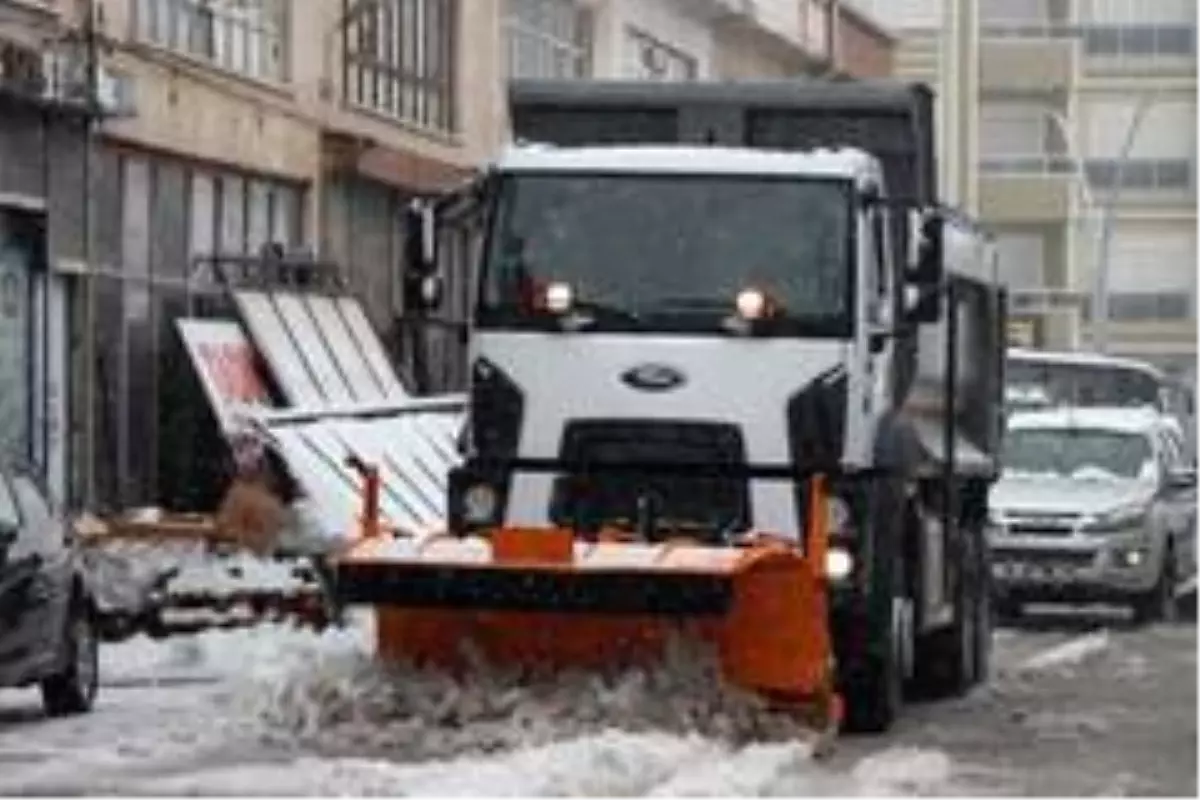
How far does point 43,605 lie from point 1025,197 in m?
66.1

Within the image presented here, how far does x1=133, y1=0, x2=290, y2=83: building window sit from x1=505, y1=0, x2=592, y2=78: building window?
810cm

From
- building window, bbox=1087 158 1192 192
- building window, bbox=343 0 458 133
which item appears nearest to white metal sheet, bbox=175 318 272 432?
building window, bbox=343 0 458 133

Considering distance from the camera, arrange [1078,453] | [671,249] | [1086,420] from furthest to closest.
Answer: [1086,420]
[1078,453]
[671,249]

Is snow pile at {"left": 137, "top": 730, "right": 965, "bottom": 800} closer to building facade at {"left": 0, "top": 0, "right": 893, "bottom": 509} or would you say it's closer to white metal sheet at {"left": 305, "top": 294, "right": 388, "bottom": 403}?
building facade at {"left": 0, "top": 0, "right": 893, "bottom": 509}

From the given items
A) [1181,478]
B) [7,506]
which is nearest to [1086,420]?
[1181,478]

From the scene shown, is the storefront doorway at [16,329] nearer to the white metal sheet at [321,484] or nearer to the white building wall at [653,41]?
the white metal sheet at [321,484]

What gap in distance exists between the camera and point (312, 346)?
106 ft

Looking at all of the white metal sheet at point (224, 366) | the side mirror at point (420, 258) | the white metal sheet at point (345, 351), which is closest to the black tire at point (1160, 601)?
the white metal sheet at point (345, 351)

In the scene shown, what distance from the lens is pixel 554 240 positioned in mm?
17438

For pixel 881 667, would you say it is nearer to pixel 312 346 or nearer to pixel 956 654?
pixel 956 654

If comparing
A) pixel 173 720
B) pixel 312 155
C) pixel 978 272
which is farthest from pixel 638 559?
pixel 312 155

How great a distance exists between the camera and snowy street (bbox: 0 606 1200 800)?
14594 millimetres

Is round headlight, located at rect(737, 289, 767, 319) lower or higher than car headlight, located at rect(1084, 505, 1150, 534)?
higher

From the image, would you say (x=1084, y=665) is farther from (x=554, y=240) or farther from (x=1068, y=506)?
(x=554, y=240)
